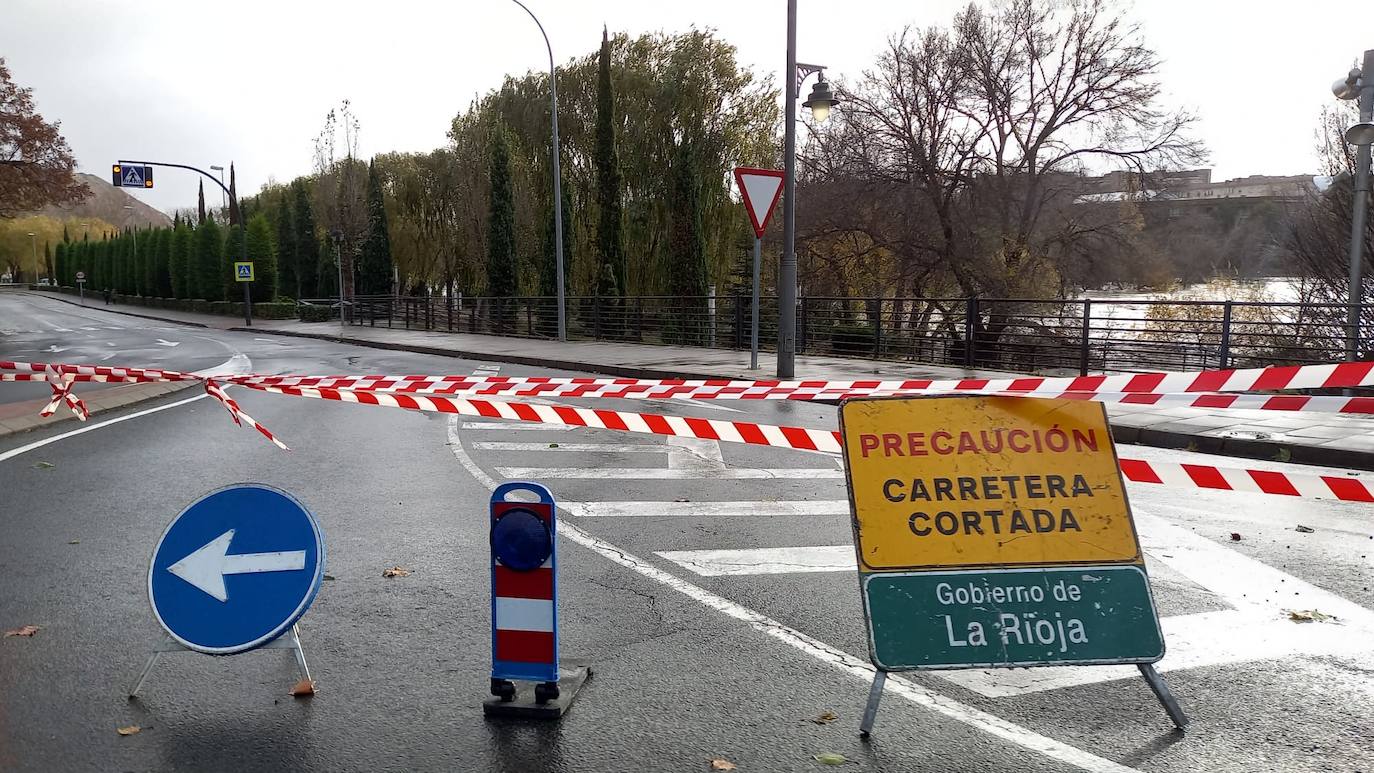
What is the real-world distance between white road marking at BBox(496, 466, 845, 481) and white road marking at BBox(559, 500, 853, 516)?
3.03ft

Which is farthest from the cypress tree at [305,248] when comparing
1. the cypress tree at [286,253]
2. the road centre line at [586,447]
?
the road centre line at [586,447]

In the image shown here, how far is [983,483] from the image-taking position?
3.69 meters

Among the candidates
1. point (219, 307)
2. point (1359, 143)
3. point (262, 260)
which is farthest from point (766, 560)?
point (219, 307)

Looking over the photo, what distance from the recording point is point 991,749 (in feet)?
10.7

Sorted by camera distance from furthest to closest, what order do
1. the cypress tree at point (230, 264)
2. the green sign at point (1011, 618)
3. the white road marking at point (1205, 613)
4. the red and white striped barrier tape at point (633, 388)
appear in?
the cypress tree at point (230, 264)
the red and white striped barrier tape at point (633, 388)
the white road marking at point (1205, 613)
the green sign at point (1011, 618)

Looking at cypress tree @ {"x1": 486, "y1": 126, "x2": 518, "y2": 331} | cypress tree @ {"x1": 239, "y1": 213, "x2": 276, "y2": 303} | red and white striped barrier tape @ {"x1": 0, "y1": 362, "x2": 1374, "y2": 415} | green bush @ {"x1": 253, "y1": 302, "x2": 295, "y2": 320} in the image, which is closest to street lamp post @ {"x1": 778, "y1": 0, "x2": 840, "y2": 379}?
red and white striped barrier tape @ {"x1": 0, "y1": 362, "x2": 1374, "y2": 415}

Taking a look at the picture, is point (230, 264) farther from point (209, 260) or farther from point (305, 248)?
point (305, 248)

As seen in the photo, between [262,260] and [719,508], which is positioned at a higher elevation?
[262,260]

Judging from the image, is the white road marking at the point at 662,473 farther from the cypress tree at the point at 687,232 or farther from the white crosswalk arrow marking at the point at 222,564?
the cypress tree at the point at 687,232

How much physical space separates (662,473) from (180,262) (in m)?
69.0

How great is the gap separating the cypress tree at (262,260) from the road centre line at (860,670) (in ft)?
179

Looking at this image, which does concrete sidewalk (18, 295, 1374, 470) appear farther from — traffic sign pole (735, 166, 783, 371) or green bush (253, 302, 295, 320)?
green bush (253, 302, 295, 320)

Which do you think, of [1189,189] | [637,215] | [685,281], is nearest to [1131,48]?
[1189,189]

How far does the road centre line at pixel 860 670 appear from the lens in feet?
10.5
